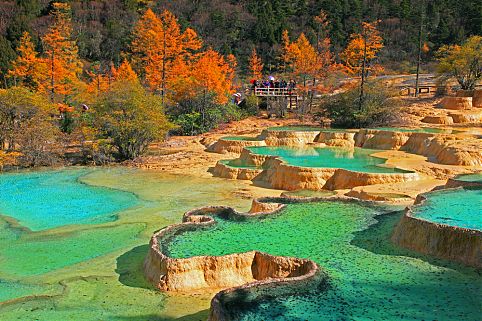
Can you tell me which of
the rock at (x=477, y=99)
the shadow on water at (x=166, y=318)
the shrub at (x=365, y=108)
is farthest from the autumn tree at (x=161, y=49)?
the shadow on water at (x=166, y=318)

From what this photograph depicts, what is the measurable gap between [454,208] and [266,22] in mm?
48365

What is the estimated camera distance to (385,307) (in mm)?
7055

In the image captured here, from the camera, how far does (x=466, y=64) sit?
31.3 m

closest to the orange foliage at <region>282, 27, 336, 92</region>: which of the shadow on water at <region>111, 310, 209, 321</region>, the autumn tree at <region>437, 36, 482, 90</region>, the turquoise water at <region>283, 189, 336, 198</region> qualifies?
the autumn tree at <region>437, 36, 482, 90</region>

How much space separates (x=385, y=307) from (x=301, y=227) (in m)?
3.89

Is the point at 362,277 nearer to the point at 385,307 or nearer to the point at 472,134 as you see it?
the point at 385,307

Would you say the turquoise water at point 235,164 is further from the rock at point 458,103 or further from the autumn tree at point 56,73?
the rock at point 458,103

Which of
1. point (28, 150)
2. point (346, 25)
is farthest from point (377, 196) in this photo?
point (346, 25)

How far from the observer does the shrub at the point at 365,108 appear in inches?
1069

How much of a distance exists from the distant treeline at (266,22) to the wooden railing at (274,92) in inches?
612

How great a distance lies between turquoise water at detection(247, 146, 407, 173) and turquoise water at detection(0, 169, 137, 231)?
636cm

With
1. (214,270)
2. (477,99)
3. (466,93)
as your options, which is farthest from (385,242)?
(466,93)

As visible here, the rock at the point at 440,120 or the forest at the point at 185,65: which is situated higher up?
the forest at the point at 185,65

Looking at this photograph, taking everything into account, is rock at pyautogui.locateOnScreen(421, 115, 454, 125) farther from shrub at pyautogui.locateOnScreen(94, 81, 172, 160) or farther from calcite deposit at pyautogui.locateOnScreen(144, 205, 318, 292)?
calcite deposit at pyautogui.locateOnScreen(144, 205, 318, 292)
